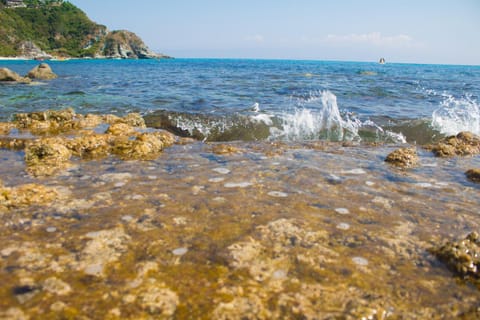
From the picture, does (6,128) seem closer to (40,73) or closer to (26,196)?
(26,196)

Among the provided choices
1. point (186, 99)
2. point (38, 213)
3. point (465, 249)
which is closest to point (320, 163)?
point (465, 249)

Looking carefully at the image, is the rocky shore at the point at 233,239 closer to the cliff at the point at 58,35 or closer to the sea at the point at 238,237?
the sea at the point at 238,237

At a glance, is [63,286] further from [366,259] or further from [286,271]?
[366,259]

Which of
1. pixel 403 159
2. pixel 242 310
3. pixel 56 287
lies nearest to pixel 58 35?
pixel 403 159

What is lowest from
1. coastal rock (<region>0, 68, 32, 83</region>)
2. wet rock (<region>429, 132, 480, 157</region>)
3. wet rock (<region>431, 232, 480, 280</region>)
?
wet rock (<region>431, 232, 480, 280</region>)

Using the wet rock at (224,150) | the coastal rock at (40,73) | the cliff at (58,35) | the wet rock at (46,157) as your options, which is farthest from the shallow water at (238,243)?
the cliff at (58,35)

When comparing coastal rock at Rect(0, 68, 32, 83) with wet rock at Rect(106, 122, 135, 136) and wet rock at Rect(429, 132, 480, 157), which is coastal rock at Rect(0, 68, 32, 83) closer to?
wet rock at Rect(106, 122, 135, 136)

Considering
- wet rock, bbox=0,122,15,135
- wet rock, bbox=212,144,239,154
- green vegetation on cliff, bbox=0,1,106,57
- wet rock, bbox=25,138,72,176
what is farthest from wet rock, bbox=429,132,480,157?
green vegetation on cliff, bbox=0,1,106,57

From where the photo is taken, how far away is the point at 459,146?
655 centimetres

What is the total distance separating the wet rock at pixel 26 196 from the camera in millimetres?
3291

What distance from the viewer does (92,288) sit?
6.75 feet

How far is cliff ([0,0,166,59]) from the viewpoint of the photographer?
4879 inches

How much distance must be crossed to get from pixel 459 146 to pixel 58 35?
184880 mm

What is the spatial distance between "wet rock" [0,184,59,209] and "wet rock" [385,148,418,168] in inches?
200
